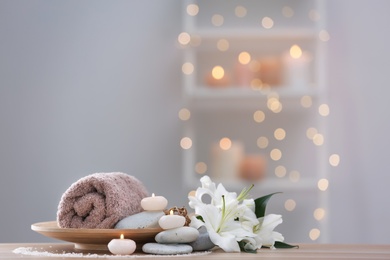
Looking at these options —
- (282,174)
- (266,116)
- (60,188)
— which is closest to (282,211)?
(282,174)

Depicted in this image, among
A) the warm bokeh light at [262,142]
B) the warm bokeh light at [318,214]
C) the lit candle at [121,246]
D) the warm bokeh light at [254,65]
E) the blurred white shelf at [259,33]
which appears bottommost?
the warm bokeh light at [318,214]

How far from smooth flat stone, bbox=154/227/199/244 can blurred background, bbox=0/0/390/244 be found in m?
1.50

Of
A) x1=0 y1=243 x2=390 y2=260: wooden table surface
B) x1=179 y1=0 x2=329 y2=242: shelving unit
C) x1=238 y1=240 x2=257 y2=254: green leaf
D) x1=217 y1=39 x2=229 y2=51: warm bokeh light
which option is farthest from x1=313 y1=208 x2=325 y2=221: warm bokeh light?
x1=238 y1=240 x2=257 y2=254: green leaf

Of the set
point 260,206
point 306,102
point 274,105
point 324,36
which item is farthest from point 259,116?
point 260,206

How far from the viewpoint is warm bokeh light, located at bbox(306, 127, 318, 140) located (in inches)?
104

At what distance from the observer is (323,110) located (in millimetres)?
2656

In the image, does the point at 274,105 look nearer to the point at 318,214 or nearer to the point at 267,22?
the point at 267,22

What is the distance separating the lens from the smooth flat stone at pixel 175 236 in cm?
105

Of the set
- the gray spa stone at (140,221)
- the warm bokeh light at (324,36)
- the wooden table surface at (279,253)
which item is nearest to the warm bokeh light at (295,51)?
the warm bokeh light at (324,36)

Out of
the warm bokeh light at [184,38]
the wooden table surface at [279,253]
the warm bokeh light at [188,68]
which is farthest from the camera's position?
the warm bokeh light at [184,38]

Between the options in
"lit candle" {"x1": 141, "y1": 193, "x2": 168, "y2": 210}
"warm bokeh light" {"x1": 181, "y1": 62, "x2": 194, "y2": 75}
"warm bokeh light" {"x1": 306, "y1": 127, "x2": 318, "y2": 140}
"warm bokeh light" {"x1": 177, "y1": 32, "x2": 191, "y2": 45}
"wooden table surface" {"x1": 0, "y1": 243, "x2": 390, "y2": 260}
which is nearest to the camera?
"wooden table surface" {"x1": 0, "y1": 243, "x2": 390, "y2": 260}

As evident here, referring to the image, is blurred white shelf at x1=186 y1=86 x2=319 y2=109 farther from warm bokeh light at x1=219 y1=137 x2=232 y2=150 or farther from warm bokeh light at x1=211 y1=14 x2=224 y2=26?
warm bokeh light at x1=211 y1=14 x2=224 y2=26

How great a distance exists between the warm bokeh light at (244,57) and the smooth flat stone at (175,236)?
65.5 inches

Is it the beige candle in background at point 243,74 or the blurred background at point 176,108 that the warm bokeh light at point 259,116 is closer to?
the blurred background at point 176,108
